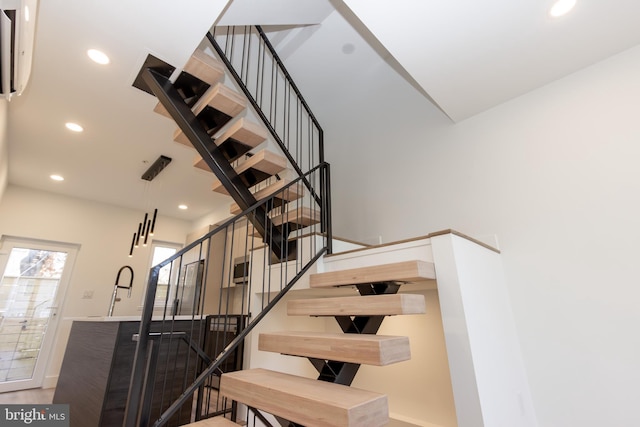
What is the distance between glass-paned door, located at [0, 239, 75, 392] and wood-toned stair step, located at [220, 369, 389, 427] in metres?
4.81

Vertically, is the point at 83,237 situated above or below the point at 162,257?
above

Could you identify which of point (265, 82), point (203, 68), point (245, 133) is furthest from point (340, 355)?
point (265, 82)

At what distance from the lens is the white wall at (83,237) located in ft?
15.1

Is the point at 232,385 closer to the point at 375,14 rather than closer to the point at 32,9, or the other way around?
the point at 32,9

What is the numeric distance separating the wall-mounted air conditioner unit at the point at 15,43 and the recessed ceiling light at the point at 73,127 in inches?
61.5

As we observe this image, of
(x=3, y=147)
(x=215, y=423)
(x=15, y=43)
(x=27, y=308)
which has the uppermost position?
(x=3, y=147)

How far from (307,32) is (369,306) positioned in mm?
3420

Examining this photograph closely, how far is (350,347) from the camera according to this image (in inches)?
57.9

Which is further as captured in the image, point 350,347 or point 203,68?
point 203,68

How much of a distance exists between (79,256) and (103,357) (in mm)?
3706

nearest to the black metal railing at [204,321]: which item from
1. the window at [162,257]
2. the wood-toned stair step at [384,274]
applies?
the wood-toned stair step at [384,274]

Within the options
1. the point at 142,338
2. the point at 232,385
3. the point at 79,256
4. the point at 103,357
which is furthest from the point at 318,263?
the point at 79,256

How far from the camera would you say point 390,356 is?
141 centimetres

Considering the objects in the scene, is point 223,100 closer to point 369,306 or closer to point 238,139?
point 238,139
